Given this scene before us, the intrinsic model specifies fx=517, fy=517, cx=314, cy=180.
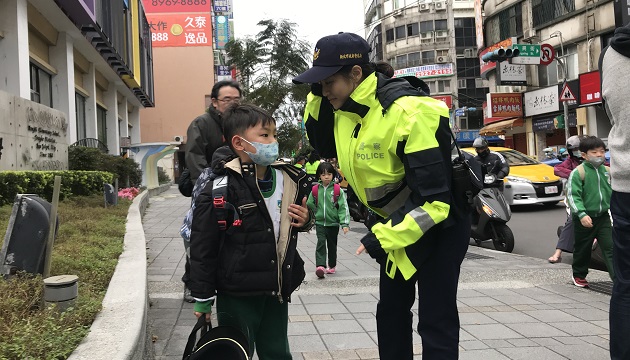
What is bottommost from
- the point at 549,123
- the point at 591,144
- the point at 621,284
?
the point at 621,284

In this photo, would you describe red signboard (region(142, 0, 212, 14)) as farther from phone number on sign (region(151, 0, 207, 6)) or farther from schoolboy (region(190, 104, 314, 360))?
schoolboy (region(190, 104, 314, 360))

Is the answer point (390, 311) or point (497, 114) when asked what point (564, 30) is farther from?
point (390, 311)

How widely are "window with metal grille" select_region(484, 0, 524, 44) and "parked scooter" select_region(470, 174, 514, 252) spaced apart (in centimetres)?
2308

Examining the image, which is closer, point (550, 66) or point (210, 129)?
point (210, 129)

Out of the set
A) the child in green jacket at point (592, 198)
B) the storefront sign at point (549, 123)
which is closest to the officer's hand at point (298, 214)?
the child in green jacket at point (592, 198)

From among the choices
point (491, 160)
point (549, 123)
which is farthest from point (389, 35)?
point (491, 160)

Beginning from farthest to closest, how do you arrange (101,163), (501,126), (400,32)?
(400,32)
(501,126)
(101,163)

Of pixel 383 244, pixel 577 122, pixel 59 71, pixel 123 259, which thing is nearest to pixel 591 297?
pixel 383 244

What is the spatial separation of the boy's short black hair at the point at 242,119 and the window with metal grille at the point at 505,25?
28648 mm

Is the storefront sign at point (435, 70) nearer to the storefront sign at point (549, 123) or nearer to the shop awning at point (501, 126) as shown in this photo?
the shop awning at point (501, 126)

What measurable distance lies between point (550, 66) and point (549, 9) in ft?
9.02

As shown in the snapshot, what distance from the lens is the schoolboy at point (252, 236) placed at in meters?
2.49

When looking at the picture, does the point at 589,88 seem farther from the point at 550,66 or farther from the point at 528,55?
the point at 528,55

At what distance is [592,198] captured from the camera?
5074 mm
